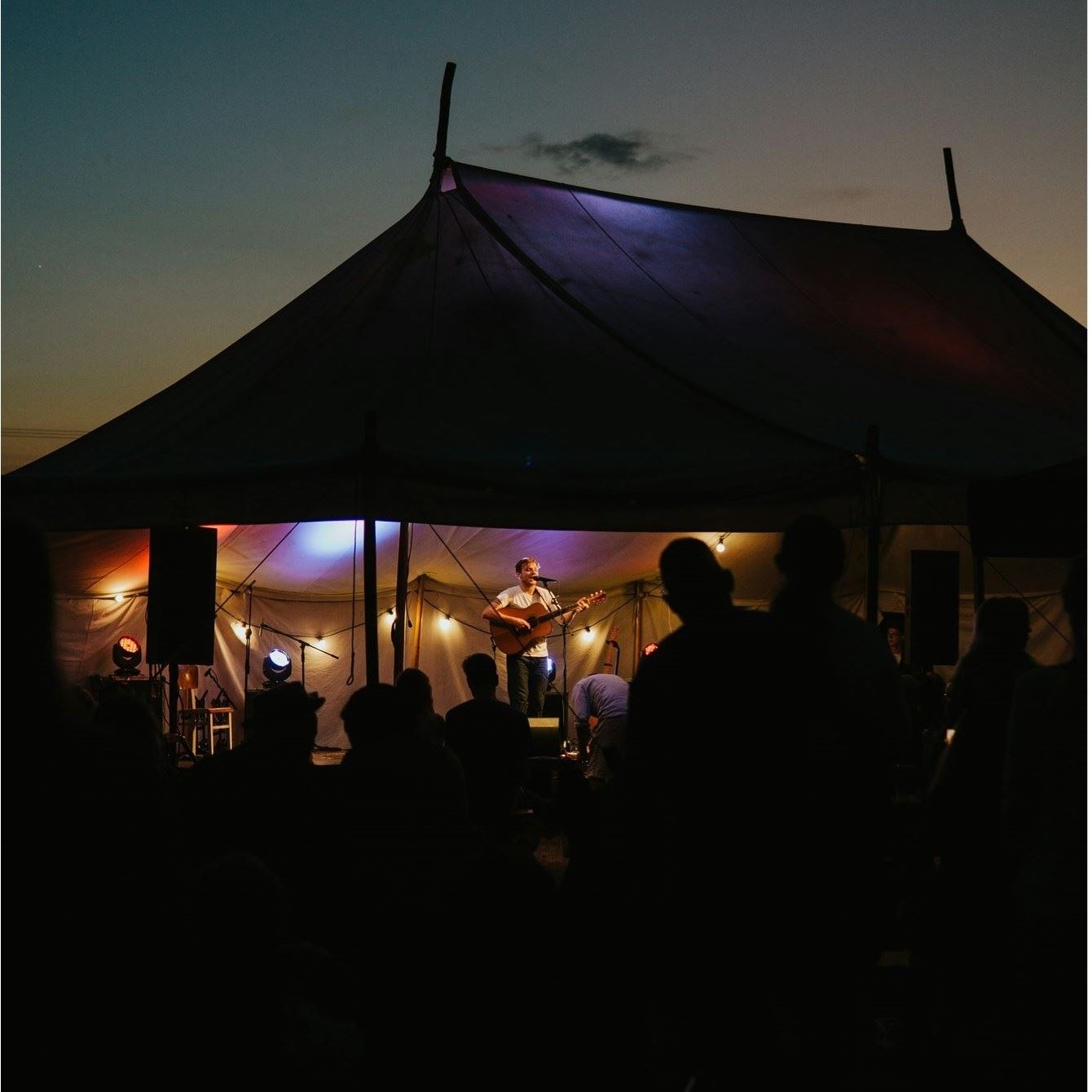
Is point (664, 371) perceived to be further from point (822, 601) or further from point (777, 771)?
point (777, 771)

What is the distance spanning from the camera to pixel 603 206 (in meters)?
9.64

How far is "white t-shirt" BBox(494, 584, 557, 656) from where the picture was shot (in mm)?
10664

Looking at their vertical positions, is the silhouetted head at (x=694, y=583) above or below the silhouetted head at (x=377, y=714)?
above

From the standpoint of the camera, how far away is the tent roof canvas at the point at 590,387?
639 cm

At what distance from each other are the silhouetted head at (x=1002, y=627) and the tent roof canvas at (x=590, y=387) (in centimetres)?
240

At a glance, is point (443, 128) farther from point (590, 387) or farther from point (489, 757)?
point (489, 757)

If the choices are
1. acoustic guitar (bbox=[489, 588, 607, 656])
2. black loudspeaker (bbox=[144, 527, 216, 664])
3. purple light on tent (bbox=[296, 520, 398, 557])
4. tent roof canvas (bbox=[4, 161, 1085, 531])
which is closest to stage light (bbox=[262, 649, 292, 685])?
purple light on tent (bbox=[296, 520, 398, 557])

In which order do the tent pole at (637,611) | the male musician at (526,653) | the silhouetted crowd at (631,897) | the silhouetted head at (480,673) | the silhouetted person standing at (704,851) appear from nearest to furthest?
→ the silhouetted crowd at (631,897) < the silhouetted person standing at (704,851) < the silhouetted head at (480,673) < the male musician at (526,653) < the tent pole at (637,611)

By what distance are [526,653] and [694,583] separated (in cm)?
788

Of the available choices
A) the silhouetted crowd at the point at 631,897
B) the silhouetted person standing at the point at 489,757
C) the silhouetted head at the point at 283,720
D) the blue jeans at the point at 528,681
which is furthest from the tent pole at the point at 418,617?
the silhouetted crowd at the point at 631,897

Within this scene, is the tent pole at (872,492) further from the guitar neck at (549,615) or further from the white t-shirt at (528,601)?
the white t-shirt at (528,601)

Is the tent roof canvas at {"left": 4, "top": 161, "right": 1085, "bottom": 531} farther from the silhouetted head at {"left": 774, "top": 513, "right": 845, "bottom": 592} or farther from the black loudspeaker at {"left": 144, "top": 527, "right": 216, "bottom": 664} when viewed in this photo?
the silhouetted head at {"left": 774, "top": 513, "right": 845, "bottom": 592}

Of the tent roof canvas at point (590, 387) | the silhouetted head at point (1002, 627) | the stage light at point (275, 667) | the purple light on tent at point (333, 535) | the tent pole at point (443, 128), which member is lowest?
the stage light at point (275, 667)

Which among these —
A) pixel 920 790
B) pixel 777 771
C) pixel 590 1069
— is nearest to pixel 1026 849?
pixel 777 771
